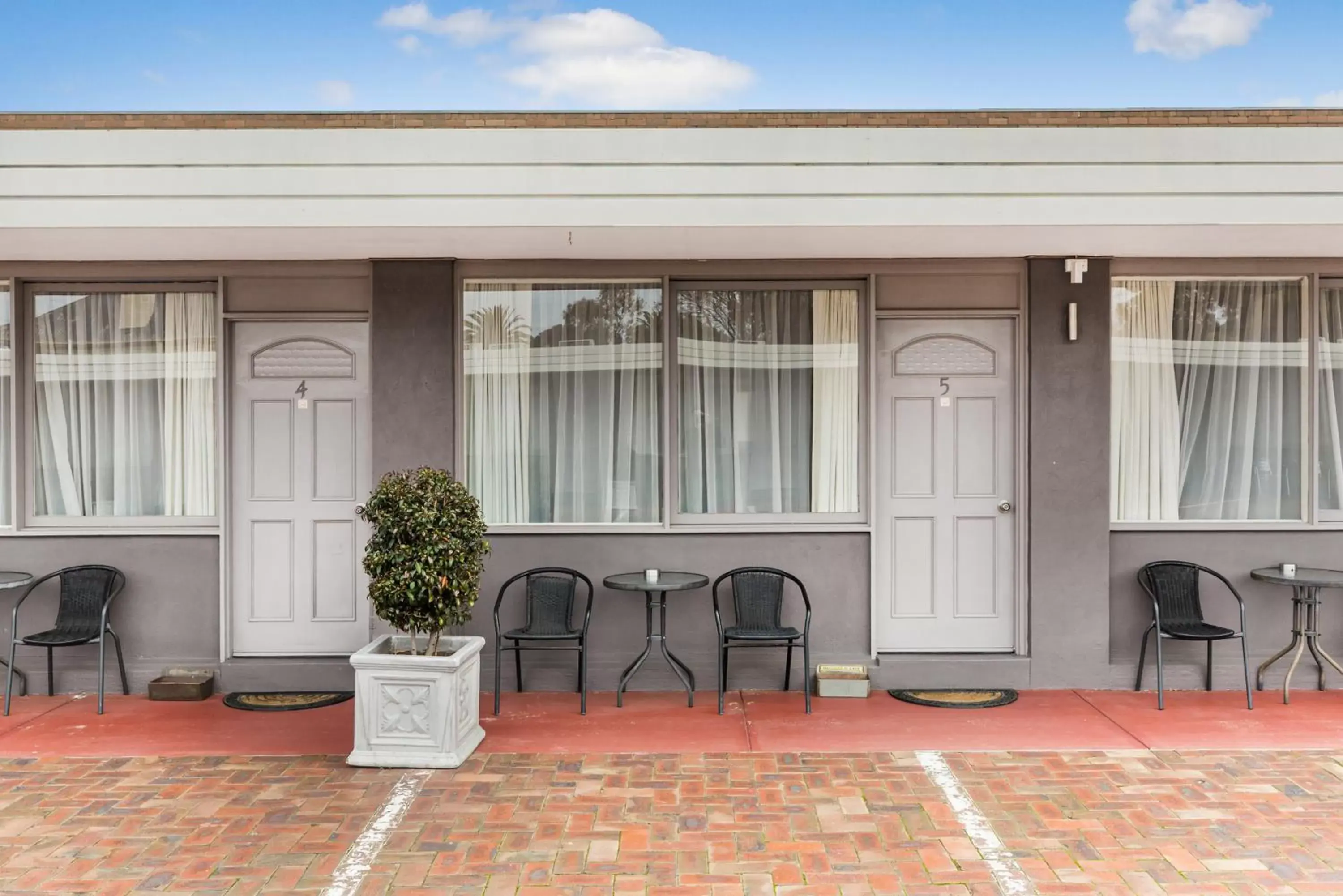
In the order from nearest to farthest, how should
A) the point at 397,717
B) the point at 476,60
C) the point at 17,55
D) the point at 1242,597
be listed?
the point at 397,717
the point at 1242,597
the point at 17,55
the point at 476,60

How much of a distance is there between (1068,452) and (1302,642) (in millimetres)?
1614

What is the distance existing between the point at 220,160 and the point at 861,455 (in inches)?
144

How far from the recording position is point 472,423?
19.1ft

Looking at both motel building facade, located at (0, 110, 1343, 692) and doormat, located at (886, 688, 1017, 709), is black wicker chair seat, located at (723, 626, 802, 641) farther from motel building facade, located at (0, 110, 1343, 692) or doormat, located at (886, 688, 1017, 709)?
doormat, located at (886, 688, 1017, 709)

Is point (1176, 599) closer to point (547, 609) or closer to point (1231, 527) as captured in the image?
point (1231, 527)

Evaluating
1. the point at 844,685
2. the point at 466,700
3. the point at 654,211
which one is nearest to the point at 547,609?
the point at 466,700

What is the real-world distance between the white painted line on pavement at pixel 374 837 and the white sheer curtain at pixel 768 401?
2.29 metres

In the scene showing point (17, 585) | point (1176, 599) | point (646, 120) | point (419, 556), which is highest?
point (646, 120)

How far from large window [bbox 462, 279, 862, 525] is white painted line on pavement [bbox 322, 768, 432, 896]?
191 cm

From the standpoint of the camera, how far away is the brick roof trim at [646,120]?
4562 mm

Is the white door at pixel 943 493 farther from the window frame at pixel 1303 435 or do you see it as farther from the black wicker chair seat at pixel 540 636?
the black wicker chair seat at pixel 540 636

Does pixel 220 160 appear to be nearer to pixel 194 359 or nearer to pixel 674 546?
pixel 194 359

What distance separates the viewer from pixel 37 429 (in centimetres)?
580

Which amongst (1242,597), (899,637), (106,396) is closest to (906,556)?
(899,637)
